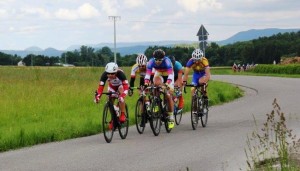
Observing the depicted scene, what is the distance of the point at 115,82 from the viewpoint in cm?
1259

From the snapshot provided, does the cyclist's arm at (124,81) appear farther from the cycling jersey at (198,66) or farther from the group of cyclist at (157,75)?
the cycling jersey at (198,66)

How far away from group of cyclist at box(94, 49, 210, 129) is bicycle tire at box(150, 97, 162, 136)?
1.08ft

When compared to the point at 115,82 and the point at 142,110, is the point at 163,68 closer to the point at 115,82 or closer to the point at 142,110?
the point at 142,110

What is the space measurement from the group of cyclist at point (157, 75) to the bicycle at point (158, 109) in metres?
0.10

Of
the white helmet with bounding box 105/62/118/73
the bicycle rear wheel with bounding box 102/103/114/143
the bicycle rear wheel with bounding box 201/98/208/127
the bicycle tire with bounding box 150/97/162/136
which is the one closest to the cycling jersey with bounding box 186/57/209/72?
the bicycle rear wheel with bounding box 201/98/208/127

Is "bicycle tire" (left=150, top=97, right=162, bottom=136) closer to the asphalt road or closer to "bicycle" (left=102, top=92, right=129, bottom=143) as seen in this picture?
the asphalt road

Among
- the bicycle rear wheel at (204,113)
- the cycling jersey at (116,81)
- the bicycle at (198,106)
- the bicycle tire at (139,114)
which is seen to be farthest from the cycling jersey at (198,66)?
the cycling jersey at (116,81)

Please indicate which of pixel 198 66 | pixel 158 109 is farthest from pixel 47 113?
pixel 198 66

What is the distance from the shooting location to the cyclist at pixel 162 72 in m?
13.3

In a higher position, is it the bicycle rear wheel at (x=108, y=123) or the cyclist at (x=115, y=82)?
the cyclist at (x=115, y=82)

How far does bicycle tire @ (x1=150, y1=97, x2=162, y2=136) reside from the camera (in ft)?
42.2

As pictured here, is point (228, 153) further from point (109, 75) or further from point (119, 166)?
point (109, 75)

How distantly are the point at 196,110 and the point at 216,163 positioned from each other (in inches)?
201

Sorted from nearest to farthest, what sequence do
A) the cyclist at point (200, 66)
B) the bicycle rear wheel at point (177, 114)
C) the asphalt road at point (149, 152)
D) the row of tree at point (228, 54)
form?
the asphalt road at point (149, 152)
the cyclist at point (200, 66)
the bicycle rear wheel at point (177, 114)
the row of tree at point (228, 54)
